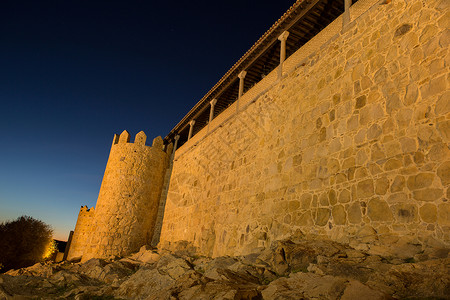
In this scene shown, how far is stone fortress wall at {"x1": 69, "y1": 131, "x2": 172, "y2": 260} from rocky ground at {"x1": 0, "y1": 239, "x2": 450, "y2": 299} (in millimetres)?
5654

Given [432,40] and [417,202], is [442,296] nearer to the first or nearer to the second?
[417,202]

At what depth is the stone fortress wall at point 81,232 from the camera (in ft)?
57.2

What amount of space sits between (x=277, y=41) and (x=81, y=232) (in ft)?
53.8

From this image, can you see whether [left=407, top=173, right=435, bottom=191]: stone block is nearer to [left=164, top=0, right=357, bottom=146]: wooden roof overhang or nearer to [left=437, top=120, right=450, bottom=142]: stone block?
[left=437, top=120, right=450, bottom=142]: stone block

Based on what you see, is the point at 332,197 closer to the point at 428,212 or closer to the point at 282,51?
the point at 428,212

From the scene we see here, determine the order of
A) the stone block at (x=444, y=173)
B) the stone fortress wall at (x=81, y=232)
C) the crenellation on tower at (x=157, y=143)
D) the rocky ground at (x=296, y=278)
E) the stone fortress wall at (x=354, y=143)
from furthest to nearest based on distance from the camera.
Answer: the stone fortress wall at (x=81, y=232)
the crenellation on tower at (x=157, y=143)
the stone fortress wall at (x=354, y=143)
the stone block at (x=444, y=173)
the rocky ground at (x=296, y=278)

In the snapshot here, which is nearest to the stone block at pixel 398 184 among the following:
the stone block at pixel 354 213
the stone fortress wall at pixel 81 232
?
the stone block at pixel 354 213

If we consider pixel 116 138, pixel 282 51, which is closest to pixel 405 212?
pixel 282 51

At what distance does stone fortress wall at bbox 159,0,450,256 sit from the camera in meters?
4.25

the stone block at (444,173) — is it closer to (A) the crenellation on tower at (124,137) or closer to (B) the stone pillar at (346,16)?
(B) the stone pillar at (346,16)

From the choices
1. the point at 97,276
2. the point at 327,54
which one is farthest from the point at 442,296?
the point at 97,276

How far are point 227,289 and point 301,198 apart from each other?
3.01m

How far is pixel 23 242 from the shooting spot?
2512cm

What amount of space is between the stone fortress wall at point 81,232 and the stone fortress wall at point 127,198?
3322mm
